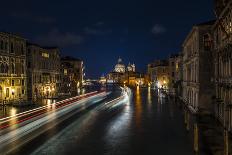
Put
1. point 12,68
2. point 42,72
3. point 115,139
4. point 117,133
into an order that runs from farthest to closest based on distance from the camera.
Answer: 1. point 42,72
2. point 12,68
3. point 117,133
4. point 115,139

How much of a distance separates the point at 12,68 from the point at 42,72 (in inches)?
740

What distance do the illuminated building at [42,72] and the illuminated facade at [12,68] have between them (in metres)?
6.95

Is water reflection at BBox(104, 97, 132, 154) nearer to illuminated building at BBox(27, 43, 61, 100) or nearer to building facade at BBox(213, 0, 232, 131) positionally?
building facade at BBox(213, 0, 232, 131)

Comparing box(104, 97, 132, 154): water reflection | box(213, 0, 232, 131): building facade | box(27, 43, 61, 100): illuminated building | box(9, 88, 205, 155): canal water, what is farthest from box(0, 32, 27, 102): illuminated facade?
box(213, 0, 232, 131): building facade

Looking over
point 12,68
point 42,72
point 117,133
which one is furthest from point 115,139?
point 42,72

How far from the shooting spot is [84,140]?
25594 mm

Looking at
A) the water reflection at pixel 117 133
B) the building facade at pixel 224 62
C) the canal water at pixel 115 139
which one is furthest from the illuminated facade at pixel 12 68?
the building facade at pixel 224 62

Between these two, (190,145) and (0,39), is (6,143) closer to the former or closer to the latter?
(190,145)

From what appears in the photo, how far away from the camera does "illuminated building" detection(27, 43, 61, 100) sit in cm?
7300

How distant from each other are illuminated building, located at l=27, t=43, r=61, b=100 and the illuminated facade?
6950 millimetres

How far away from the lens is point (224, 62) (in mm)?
31375

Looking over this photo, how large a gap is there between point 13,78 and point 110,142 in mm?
42237

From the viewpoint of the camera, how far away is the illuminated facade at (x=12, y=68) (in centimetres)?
5727

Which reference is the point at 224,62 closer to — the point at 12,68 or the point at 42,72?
the point at 12,68
